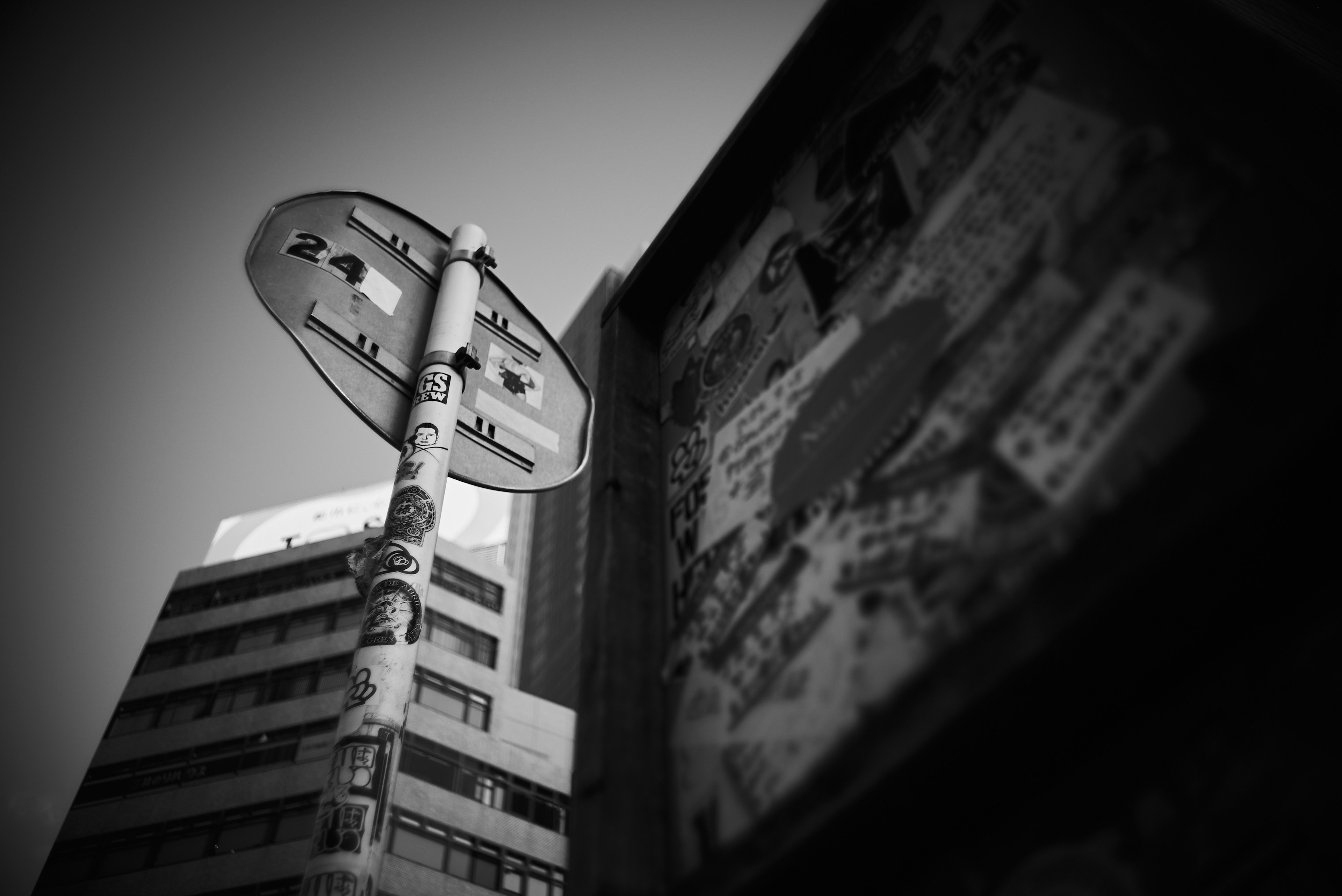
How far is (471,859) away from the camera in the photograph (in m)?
32.7

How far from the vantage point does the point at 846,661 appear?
2.69 meters

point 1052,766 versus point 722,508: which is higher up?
point 722,508

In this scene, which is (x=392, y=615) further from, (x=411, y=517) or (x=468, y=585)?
(x=468, y=585)

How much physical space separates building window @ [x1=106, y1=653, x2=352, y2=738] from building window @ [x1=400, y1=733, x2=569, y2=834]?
430 centimetres

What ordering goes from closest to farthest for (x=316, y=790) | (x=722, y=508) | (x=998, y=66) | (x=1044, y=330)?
(x=1044, y=330), (x=998, y=66), (x=722, y=508), (x=316, y=790)

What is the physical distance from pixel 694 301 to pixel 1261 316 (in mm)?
3247

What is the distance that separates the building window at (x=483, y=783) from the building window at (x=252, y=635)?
643 centimetres

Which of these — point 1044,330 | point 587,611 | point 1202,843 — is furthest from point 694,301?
point 1202,843

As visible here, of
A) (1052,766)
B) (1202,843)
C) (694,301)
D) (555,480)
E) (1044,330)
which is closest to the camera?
(1202,843)

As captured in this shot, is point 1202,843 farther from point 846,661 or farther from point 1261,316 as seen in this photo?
point 1261,316

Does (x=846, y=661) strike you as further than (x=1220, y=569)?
Yes

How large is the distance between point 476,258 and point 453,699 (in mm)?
29938

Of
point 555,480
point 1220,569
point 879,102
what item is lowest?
point 1220,569

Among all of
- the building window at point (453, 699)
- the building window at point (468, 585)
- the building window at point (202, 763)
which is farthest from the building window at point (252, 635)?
the building window at point (202, 763)
